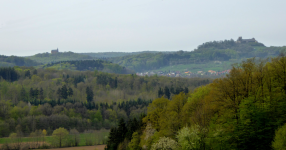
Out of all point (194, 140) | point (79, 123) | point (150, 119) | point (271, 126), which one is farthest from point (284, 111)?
point (79, 123)

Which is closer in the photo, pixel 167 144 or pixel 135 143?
pixel 167 144

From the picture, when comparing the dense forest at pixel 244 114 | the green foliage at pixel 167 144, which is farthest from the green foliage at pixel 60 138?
the green foliage at pixel 167 144

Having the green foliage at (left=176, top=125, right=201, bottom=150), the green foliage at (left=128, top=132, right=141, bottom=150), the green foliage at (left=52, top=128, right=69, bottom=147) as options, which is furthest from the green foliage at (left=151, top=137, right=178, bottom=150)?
the green foliage at (left=52, top=128, right=69, bottom=147)

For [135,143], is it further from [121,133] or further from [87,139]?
[87,139]

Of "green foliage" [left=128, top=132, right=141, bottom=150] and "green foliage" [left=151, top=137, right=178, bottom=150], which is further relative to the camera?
"green foliage" [left=128, top=132, right=141, bottom=150]

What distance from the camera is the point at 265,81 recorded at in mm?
49562

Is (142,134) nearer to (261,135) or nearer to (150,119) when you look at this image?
(150,119)

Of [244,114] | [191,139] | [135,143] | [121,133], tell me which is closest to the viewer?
[244,114]

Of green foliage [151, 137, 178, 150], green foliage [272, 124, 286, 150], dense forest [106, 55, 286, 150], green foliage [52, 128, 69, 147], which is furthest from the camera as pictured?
green foliage [52, 128, 69, 147]

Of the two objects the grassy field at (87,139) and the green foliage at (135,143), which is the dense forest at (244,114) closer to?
the green foliage at (135,143)

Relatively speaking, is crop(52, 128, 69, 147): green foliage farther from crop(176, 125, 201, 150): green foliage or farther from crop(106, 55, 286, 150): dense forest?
crop(176, 125, 201, 150): green foliage

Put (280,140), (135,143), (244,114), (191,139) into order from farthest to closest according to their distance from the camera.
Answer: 1. (135,143)
2. (191,139)
3. (244,114)
4. (280,140)

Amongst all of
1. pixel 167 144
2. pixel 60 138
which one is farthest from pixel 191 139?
pixel 60 138

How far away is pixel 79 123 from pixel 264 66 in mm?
114026
